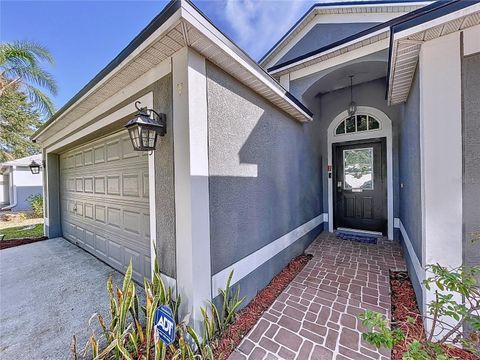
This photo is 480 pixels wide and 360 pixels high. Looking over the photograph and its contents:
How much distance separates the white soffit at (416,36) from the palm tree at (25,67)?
1063cm

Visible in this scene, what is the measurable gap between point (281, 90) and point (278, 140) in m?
0.82

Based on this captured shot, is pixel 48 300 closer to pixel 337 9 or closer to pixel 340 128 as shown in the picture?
pixel 340 128

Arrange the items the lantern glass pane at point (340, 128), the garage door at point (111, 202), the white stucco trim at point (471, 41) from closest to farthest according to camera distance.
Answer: the white stucco trim at point (471, 41) → the garage door at point (111, 202) → the lantern glass pane at point (340, 128)

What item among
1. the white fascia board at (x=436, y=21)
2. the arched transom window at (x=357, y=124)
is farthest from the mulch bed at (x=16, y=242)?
the arched transom window at (x=357, y=124)

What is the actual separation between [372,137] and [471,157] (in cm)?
368

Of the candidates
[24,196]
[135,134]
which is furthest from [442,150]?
[24,196]

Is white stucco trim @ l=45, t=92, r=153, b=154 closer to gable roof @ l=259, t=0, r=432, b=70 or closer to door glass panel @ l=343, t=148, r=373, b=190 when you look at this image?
gable roof @ l=259, t=0, r=432, b=70

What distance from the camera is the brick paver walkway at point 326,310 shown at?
199cm

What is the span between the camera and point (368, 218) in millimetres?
5426

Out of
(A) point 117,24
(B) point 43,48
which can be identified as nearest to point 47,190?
(A) point 117,24

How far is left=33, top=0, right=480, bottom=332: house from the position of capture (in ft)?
6.41

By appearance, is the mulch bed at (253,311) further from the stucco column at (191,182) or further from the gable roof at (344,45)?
the gable roof at (344,45)

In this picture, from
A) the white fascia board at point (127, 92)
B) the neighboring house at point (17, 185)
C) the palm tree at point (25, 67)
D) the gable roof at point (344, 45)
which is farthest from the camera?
the neighboring house at point (17, 185)

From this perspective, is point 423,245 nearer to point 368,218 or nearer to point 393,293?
point 393,293
